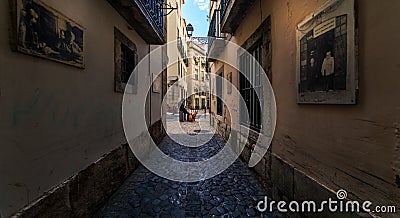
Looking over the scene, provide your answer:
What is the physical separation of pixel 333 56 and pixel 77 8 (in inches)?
117

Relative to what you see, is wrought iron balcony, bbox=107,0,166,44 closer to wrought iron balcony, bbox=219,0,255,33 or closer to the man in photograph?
wrought iron balcony, bbox=219,0,255,33

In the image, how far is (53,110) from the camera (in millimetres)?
2406

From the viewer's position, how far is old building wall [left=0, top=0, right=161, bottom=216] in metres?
1.81

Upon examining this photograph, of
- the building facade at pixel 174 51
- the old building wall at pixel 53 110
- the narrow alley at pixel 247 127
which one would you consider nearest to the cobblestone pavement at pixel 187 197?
the narrow alley at pixel 247 127

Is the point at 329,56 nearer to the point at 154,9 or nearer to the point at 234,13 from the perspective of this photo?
the point at 234,13

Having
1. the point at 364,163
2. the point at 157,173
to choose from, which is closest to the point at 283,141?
the point at 364,163

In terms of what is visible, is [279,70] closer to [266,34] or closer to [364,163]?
[266,34]

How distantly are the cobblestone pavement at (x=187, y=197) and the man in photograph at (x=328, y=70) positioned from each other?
2024 millimetres

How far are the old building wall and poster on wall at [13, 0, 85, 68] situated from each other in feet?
0.23

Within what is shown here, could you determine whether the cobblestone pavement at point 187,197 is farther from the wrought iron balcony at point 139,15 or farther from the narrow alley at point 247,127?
the wrought iron balcony at point 139,15

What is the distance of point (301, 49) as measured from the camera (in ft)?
9.08

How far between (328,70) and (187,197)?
9.49ft


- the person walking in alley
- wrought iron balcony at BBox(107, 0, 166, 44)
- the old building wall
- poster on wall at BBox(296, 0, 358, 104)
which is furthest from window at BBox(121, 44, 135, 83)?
the person walking in alley

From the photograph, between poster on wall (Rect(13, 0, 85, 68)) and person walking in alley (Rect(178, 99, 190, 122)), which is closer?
poster on wall (Rect(13, 0, 85, 68))
